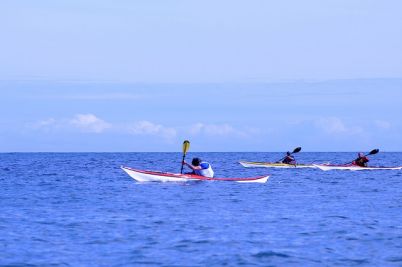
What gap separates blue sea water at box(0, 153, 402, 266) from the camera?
61.7 feet

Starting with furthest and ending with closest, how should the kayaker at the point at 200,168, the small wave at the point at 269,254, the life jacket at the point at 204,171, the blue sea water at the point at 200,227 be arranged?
the life jacket at the point at 204,171 → the kayaker at the point at 200,168 → the small wave at the point at 269,254 → the blue sea water at the point at 200,227

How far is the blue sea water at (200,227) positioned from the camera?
18797mm

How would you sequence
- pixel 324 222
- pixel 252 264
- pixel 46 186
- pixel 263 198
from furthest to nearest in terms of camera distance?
pixel 46 186 < pixel 263 198 < pixel 324 222 < pixel 252 264

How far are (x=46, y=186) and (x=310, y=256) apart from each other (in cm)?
3152

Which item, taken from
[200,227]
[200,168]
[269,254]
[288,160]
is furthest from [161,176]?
[288,160]

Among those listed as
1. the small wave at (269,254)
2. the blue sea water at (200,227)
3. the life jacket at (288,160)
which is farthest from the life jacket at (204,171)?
the life jacket at (288,160)

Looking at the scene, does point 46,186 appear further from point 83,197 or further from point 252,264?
point 252,264

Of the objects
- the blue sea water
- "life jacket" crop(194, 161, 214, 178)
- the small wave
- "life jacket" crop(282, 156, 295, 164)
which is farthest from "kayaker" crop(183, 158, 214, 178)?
"life jacket" crop(282, 156, 295, 164)

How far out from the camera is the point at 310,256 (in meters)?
19.0

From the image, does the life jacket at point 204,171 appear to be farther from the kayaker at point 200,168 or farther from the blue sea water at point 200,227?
the blue sea water at point 200,227

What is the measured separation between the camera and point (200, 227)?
80.1ft

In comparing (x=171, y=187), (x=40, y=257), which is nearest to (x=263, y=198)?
(x=171, y=187)

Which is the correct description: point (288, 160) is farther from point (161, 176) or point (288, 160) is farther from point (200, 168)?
point (200, 168)

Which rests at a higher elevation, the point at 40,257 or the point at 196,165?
the point at 196,165
